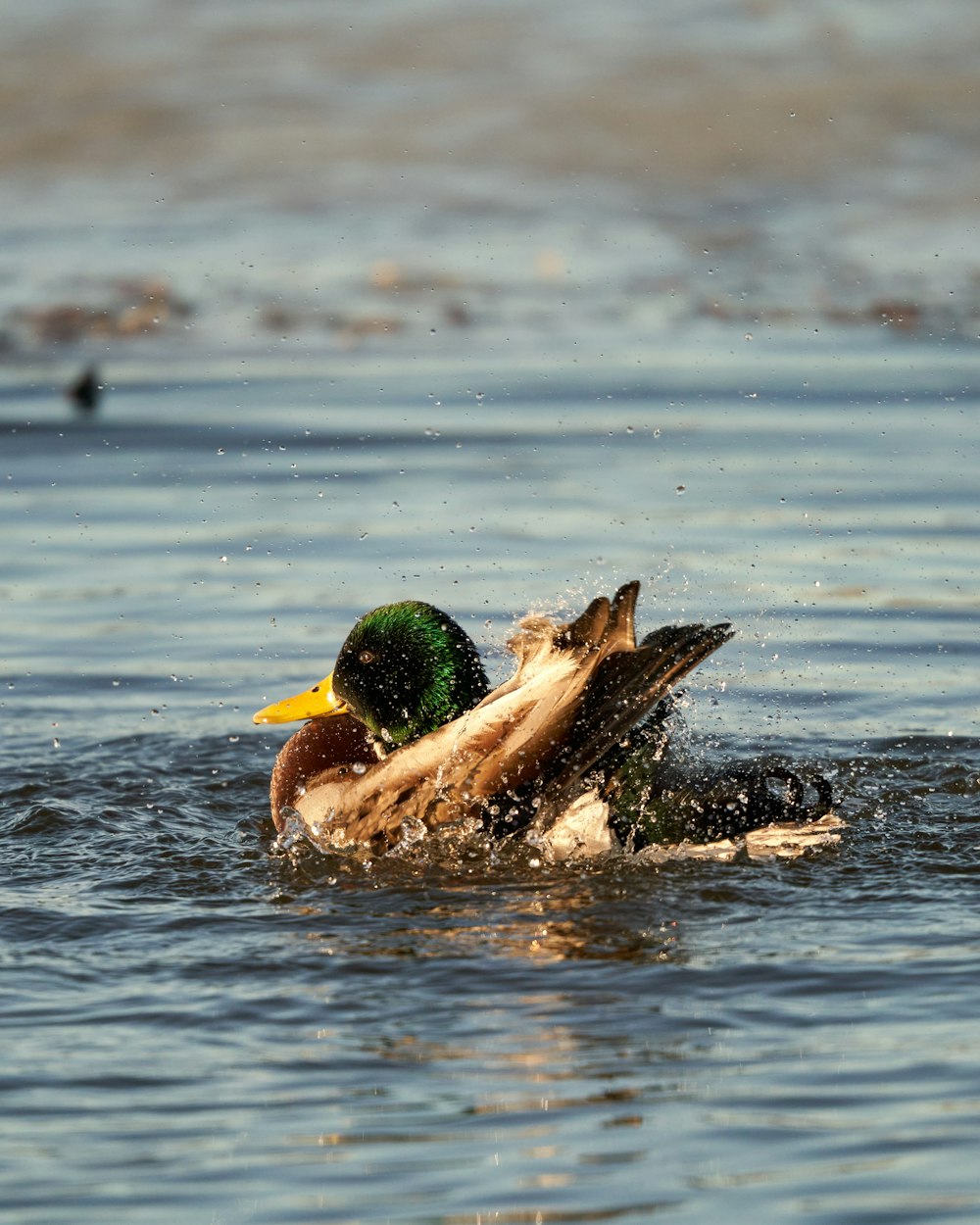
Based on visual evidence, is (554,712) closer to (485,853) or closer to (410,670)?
(485,853)

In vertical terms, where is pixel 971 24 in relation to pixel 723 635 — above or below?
above

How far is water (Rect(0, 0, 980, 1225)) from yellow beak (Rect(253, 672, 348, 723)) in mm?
345

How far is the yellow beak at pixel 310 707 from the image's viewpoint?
648 cm

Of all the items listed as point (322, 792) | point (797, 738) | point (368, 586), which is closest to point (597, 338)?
point (368, 586)

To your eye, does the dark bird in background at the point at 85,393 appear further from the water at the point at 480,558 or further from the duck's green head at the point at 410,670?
the duck's green head at the point at 410,670

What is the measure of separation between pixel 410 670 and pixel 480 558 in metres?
2.69

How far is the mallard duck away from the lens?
550cm

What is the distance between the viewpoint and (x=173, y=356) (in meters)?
12.2

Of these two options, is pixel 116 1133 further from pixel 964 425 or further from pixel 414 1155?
pixel 964 425

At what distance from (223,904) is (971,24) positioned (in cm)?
1235

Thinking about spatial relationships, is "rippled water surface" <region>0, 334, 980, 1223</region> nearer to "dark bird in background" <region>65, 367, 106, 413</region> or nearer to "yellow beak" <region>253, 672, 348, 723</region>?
"dark bird in background" <region>65, 367, 106, 413</region>

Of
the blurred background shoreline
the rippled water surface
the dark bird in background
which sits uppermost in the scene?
the blurred background shoreline

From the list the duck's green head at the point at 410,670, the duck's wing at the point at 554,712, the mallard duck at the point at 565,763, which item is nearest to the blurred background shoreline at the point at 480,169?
the duck's green head at the point at 410,670

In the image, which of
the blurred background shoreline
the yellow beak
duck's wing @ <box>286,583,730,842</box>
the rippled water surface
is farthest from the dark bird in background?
duck's wing @ <box>286,583,730,842</box>
